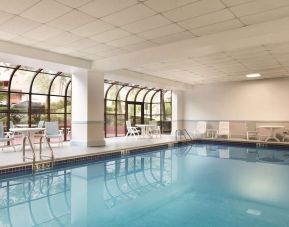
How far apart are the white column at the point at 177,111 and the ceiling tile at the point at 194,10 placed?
343 inches

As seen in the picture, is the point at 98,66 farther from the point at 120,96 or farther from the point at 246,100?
the point at 246,100

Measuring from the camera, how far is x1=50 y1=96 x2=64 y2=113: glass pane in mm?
9211

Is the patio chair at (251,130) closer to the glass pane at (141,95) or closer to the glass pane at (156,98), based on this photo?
the glass pane at (156,98)

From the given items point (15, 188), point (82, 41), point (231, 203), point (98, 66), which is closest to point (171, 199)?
point (231, 203)

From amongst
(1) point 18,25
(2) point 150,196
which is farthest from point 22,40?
(2) point 150,196

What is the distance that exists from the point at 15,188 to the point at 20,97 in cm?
490

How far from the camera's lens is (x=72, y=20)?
4566mm

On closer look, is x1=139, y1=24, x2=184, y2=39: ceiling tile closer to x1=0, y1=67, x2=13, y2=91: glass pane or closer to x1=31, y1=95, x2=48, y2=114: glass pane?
x1=0, y1=67, x2=13, y2=91: glass pane

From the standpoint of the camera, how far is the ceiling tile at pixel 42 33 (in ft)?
16.3

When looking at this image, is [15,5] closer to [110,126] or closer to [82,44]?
[82,44]

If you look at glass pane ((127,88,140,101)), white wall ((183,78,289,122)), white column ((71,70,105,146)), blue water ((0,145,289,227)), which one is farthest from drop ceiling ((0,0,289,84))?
glass pane ((127,88,140,101))

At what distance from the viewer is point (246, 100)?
11281mm

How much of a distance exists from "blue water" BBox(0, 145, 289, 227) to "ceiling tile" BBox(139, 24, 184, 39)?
297cm

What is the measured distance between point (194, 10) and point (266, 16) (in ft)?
4.38
